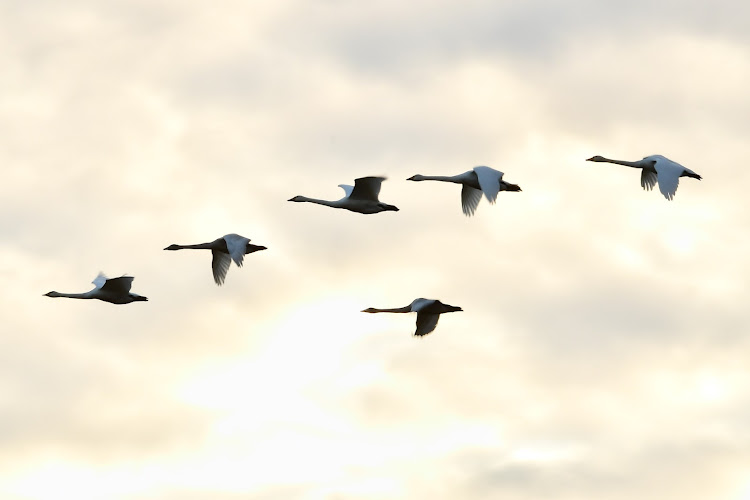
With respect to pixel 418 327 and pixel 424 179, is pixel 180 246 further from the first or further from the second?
pixel 418 327

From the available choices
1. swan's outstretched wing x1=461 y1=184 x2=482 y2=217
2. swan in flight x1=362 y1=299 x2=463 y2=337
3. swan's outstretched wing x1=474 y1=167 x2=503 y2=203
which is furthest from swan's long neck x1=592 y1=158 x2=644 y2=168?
swan in flight x1=362 y1=299 x2=463 y2=337

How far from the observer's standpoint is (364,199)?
2470 inches

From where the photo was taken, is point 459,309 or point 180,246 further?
point 180,246

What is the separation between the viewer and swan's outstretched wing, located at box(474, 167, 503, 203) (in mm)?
57469

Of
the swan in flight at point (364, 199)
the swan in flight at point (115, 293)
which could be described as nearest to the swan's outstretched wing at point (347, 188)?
the swan in flight at point (364, 199)

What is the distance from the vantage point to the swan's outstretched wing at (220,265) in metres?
65.6

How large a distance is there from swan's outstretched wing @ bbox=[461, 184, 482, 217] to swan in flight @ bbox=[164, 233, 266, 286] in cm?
759

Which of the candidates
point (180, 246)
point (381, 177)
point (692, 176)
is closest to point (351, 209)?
point (381, 177)

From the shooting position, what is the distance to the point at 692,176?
2443 inches

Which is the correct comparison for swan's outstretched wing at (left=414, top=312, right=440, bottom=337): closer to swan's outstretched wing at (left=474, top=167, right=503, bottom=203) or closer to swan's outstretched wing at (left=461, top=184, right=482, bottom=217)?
swan's outstretched wing at (left=474, top=167, right=503, bottom=203)

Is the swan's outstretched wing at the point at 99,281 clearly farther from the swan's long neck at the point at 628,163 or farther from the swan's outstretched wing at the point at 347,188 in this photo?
the swan's long neck at the point at 628,163

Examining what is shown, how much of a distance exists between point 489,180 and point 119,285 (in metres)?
15.6

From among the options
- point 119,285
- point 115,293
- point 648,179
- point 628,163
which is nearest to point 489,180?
point 648,179

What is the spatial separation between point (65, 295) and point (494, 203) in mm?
20447
